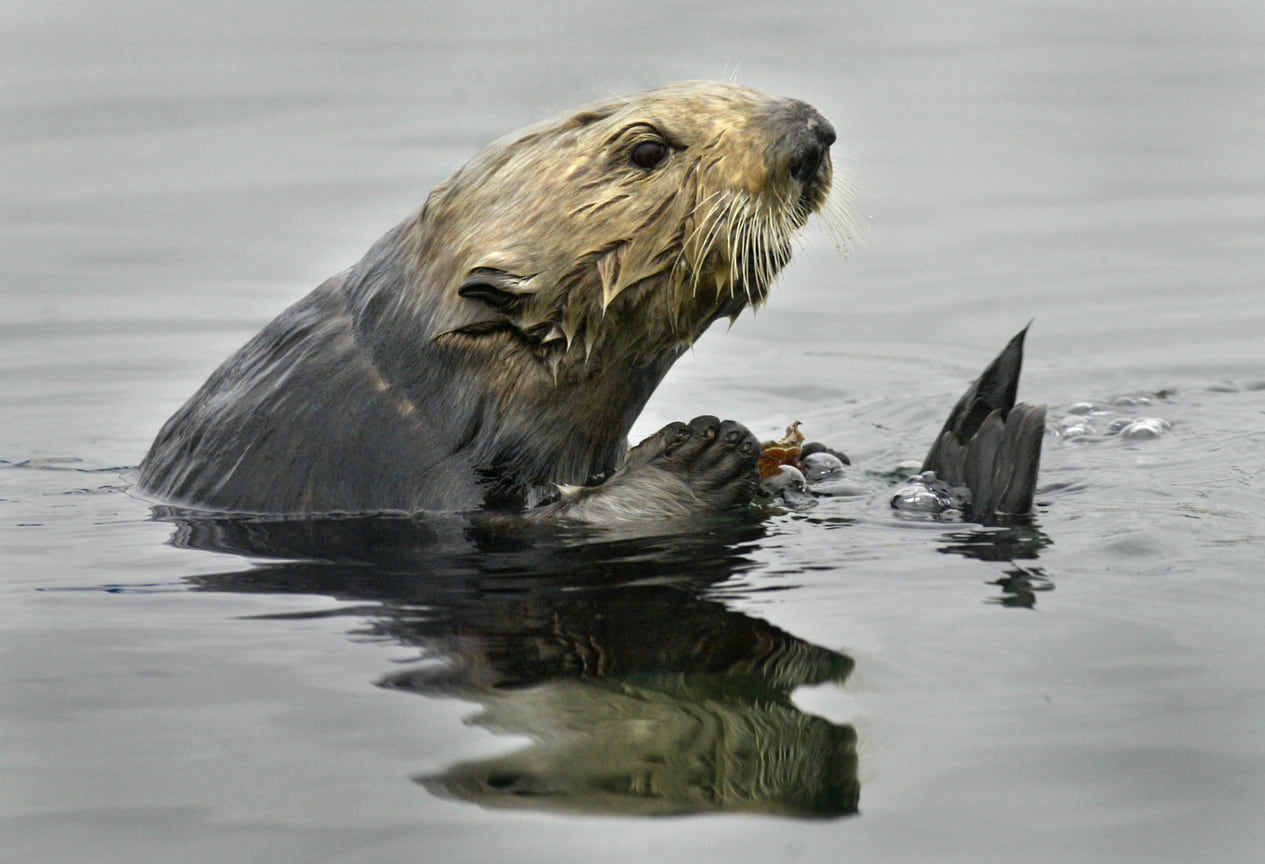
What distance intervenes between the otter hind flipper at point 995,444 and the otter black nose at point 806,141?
82 centimetres

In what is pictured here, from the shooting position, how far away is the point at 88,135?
40.9 ft

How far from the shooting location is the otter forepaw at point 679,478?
5.35m

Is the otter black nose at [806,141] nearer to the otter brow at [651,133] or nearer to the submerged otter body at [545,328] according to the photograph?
the submerged otter body at [545,328]

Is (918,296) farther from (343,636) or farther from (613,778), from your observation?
(613,778)

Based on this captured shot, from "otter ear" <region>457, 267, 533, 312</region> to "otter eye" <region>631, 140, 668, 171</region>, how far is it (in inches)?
19.3

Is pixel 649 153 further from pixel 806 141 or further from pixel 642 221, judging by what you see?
pixel 806 141

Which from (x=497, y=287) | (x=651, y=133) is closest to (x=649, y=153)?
(x=651, y=133)

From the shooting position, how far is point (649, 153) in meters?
5.30

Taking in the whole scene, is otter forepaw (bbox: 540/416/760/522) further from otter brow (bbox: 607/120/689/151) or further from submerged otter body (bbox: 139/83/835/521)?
otter brow (bbox: 607/120/689/151)

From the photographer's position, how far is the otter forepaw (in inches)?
211

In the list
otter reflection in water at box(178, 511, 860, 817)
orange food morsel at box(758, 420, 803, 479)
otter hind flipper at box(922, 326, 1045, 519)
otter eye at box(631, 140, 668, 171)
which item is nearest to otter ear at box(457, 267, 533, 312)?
otter eye at box(631, 140, 668, 171)

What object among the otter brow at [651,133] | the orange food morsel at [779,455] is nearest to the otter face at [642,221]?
the otter brow at [651,133]

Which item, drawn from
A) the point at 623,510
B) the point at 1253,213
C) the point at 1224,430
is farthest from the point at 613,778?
the point at 1253,213

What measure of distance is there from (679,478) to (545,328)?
619 millimetres
